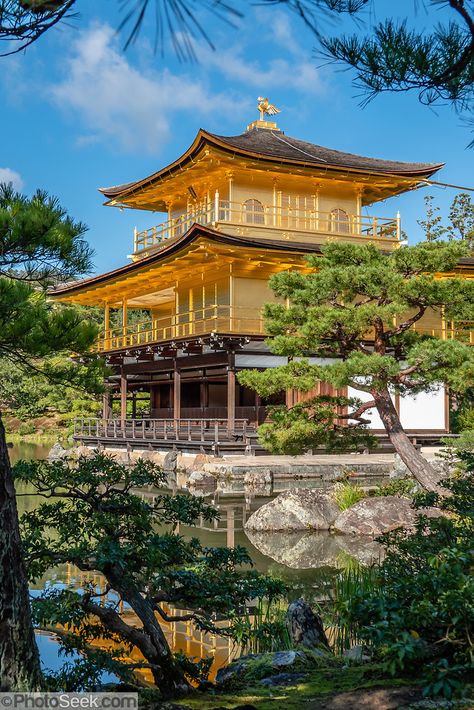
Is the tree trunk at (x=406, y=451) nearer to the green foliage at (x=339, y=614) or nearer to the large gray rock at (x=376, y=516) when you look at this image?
the large gray rock at (x=376, y=516)

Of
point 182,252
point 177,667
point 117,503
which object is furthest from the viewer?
point 182,252

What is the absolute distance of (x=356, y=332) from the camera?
37.0 feet

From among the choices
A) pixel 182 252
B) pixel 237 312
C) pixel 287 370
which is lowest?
pixel 287 370

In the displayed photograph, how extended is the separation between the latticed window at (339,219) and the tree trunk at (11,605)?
74.8ft

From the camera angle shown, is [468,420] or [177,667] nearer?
[177,667]

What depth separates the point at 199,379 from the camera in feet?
80.2

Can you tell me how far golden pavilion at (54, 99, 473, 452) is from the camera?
69.3 ft

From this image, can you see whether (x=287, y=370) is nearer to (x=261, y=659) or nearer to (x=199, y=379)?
(x=261, y=659)

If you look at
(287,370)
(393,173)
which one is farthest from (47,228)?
(393,173)

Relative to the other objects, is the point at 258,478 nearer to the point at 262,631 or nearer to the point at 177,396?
the point at 177,396

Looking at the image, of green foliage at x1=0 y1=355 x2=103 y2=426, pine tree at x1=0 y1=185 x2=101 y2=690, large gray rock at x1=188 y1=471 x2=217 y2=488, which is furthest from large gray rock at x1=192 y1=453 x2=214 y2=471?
green foliage at x1=0 y1=355 x2=103 y2=426

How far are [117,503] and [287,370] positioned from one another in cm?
685

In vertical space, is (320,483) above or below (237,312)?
below

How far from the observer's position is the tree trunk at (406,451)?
1077cm
